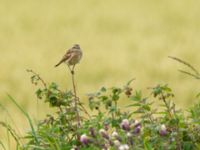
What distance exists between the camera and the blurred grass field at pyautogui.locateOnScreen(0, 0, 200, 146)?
803 centimetres

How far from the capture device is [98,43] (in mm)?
10414

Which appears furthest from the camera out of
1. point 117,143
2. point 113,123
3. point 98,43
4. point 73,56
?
point 98,43

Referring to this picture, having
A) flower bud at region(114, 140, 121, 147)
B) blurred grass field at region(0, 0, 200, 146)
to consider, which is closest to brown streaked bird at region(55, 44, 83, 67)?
flower bud at region(114, 140, 121, 147)

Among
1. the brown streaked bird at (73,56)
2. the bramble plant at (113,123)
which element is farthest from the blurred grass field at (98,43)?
the bramble plant at (113,123)

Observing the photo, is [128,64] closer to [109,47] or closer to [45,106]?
[109,47]

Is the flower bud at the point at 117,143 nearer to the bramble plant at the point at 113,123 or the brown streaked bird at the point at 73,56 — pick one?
the bramble plant at the point at 113,123

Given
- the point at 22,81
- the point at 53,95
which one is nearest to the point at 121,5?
the point at 22,81

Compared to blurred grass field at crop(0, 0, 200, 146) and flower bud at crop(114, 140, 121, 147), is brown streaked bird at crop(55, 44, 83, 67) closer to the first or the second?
flower bud at crop(114, 140, 121, 147)

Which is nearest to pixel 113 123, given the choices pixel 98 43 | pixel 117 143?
pixel 117 143

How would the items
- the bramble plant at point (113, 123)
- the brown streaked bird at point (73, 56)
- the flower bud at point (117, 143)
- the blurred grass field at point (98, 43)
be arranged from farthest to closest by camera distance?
the blurred grass field at point (98, 43) < the brown streaked bird at point (73, 56) < the bramble plant at point (113, 123) < the flower bud at point (117, 143)

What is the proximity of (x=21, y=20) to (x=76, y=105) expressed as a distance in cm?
983

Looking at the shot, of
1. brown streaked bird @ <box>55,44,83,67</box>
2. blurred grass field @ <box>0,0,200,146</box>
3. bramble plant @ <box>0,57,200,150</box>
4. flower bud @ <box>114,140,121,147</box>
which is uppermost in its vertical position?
blurred grass field @ <box>0,0,200,146</box>

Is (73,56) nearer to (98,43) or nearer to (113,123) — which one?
(113,123)

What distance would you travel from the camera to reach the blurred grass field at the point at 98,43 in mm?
8031
